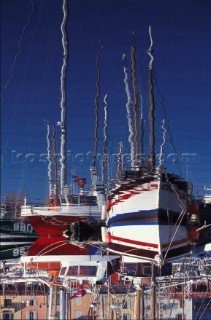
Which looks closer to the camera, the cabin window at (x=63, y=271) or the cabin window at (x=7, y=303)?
the cabin window at (x=63, y=271)

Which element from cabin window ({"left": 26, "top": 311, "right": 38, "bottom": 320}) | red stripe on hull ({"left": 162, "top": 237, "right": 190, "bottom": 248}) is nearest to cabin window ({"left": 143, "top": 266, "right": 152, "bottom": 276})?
red stripe on hull ({"left": 162, "top": 237, "right": 190, "bottom": 248})

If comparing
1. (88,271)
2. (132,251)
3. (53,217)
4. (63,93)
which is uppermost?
(63,93)

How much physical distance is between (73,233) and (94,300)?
2.46m

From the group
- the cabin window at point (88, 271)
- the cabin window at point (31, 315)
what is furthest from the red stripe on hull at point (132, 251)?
the cabin window at point (31, 315)

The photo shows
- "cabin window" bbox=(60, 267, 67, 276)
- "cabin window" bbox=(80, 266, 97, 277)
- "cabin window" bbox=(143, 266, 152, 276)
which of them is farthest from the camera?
"cabin window" bbox=(80, 266, 97, 277)

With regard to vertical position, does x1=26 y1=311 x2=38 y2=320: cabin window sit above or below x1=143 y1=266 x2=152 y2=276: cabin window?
below

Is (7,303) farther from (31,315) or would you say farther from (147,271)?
(147,271)

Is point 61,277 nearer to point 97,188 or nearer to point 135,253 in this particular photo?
point 97,188

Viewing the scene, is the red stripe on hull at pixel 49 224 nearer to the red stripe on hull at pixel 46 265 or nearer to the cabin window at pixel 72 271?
the red stripe on hull at pixel 46 265

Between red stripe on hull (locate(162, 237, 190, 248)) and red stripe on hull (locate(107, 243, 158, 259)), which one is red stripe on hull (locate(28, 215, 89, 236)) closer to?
red stripe on hull (locate(107, 243, 158, 259))

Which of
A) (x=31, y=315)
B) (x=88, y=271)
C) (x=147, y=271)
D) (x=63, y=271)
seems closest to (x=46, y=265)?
(x=63, y=271)

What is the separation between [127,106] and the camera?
1148cm

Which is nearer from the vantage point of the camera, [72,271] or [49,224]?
[49,224]

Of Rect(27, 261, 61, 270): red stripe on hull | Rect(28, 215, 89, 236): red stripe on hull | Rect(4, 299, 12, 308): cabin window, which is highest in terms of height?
Rect(28, 215, 89, 236): red stripe on hull
